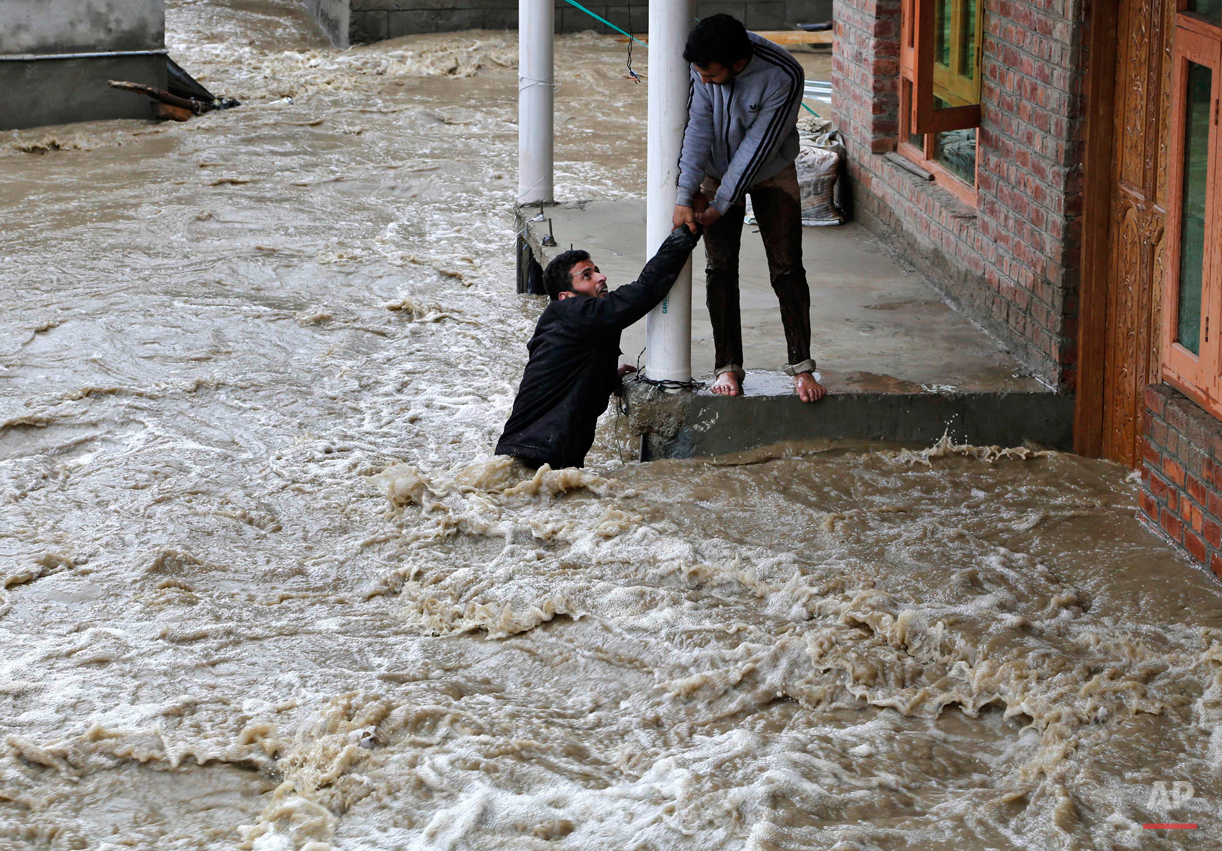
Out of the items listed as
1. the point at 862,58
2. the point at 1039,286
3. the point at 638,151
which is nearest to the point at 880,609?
the point at 1039,286

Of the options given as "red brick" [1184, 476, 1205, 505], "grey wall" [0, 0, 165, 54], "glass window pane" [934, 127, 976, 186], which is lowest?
"red brick" [1184, 476, 1205, 505]

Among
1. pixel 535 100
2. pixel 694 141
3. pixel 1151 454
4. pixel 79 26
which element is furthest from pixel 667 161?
pixel 79 26

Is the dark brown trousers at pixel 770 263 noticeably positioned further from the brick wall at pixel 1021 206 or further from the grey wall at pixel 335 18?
the grey wall at pixel 335 18

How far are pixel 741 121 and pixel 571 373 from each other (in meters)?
1.28

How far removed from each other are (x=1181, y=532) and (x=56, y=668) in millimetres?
3974

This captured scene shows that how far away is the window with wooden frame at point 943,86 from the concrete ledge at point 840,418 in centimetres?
155

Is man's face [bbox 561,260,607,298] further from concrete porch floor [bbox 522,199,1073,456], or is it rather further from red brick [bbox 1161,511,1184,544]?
red brick [bbox 1161,511,1184,544]

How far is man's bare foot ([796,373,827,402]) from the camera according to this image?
236 inches

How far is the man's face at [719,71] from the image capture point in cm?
548

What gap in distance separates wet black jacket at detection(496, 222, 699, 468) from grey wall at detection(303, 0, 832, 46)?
13.8 m


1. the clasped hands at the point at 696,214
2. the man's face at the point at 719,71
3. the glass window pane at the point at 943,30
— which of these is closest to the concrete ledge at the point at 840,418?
the clasped hands at the point at 696,214

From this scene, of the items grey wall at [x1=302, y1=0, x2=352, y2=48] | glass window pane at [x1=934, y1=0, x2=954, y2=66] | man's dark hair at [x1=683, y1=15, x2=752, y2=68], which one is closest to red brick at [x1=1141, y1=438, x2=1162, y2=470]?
man's dark hair at [x1=683, y1=15, x2=752, y2=68]

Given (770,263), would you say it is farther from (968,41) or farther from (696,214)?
(968,41)

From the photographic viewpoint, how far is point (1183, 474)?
5012mm
